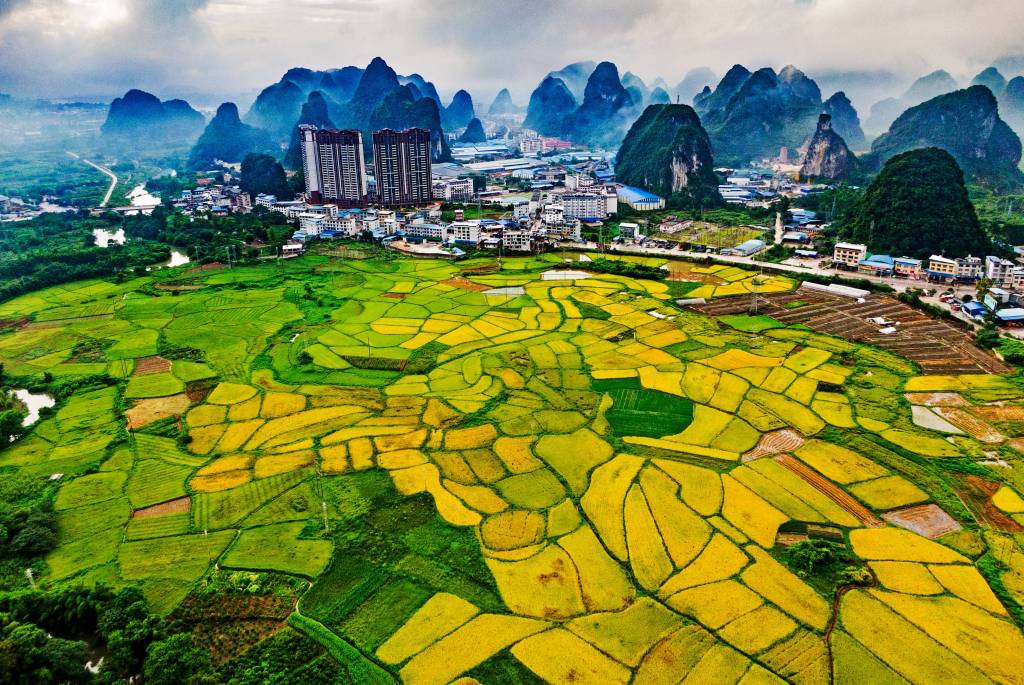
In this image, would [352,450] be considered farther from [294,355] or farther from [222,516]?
[294,355]

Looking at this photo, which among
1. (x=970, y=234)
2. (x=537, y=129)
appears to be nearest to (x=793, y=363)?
(x=970, y=234)

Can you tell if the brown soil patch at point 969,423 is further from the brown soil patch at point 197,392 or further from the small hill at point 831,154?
the small hill at point 831,154

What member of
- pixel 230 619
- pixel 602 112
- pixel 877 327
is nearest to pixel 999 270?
pixel 877 327

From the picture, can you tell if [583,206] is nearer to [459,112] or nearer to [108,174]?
[108,174]

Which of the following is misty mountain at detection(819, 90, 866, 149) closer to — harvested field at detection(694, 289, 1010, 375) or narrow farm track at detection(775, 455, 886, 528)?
harvested field at detection(694, 289, 1010, 375)

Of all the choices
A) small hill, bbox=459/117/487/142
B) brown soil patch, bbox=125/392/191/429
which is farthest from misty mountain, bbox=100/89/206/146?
brown soil patch, bbox=125/392/191/429

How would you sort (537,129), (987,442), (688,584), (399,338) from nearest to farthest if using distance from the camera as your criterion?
1. (688,584)
2. (987,442)
3. (399,338)
4. (537,129)
